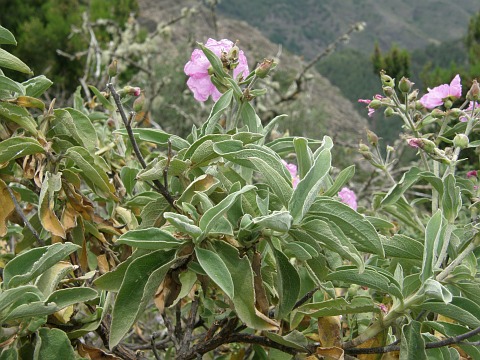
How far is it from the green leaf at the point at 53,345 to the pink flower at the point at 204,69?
0.65 metres

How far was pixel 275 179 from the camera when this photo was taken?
→ 2.89 ft

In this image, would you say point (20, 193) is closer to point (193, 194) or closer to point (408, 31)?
point (193, 194)

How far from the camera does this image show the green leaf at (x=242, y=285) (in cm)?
86

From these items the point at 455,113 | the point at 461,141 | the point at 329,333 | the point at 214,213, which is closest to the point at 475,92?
the point at 455,113

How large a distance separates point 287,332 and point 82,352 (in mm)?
382

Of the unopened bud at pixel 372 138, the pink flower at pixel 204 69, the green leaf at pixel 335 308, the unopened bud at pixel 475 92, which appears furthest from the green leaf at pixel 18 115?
the unopened bud at pixel 475 92

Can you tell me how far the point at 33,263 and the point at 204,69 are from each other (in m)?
0.63

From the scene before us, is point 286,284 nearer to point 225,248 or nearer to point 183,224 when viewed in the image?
point 225,248

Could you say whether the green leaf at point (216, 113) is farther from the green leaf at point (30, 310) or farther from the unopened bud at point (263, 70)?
the green leaf at point (30, 310)

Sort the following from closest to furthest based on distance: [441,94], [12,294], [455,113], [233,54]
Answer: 1. [12,294]
2. [233,54]
3. [455,113]
4. [441,94]

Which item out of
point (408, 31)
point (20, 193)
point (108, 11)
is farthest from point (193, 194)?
point (408, 31)

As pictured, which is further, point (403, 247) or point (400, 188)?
point (400, 188)

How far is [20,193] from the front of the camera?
4.02ft

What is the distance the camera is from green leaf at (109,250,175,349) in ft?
2.81
